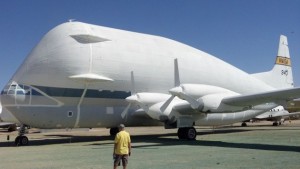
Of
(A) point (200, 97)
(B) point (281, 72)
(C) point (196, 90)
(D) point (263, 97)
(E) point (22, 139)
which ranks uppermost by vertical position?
(B) point (281, 72)

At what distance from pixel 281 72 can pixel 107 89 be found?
62.2 feet

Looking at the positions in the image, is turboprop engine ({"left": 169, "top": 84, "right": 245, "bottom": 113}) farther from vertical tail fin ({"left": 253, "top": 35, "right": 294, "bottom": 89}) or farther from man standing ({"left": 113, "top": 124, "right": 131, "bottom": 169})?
vertical tail fin ({"left": 253, "top": 35, "right": 294, "bottom": 89})

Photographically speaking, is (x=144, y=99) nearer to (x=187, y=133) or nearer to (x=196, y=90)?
(x=187, y=133)

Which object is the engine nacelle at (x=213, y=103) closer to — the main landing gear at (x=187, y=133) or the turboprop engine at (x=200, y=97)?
the turboprop engine at (x=200, y=97)

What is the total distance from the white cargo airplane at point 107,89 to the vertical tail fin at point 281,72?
9.78 meters

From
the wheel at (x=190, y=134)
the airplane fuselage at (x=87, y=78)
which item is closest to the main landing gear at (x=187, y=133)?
the wheel at (x=190, y=134)

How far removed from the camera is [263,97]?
18.3 m

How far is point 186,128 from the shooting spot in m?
22.0

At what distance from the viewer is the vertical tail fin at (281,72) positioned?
110 feet

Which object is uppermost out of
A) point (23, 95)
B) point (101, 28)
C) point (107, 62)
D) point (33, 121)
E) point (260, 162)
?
point (101, 28)

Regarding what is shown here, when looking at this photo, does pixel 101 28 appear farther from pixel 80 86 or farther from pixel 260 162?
pixel 260 162

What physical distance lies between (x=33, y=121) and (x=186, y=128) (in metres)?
9.24

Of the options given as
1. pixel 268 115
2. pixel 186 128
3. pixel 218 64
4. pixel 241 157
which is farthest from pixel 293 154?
pixel 268 115

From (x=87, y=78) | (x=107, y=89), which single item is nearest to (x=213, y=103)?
(x=107, y=89)
